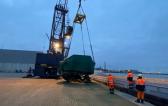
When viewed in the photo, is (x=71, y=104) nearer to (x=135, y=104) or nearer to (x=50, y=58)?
(x=135, y=104)

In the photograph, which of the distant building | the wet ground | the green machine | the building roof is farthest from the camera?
the building roof

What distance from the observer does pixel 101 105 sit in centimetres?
1217

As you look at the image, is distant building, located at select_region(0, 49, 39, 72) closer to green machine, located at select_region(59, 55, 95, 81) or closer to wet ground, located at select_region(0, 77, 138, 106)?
green machine, located at select_region(59, 55, 95, 81)

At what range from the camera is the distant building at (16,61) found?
280 feet

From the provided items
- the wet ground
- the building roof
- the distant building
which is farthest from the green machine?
the building roof

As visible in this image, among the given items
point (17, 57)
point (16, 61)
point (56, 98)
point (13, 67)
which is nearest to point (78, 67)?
point (56, 98)

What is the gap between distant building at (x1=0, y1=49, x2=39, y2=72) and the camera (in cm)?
8525

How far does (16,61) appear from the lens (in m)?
86.6

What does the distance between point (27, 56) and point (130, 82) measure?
74248mm

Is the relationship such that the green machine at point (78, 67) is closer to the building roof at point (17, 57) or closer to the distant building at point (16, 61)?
the distant building at point (16, 61)

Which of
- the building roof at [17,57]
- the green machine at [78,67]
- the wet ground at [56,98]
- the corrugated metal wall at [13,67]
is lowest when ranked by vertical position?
the wet ground at [56,98]

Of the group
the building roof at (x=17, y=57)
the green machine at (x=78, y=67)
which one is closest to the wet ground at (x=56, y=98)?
the green machine at (x=78, y=67)

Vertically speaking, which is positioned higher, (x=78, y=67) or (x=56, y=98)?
(x=78, y=67)

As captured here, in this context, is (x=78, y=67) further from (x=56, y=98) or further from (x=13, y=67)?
(x=13, y=67)
